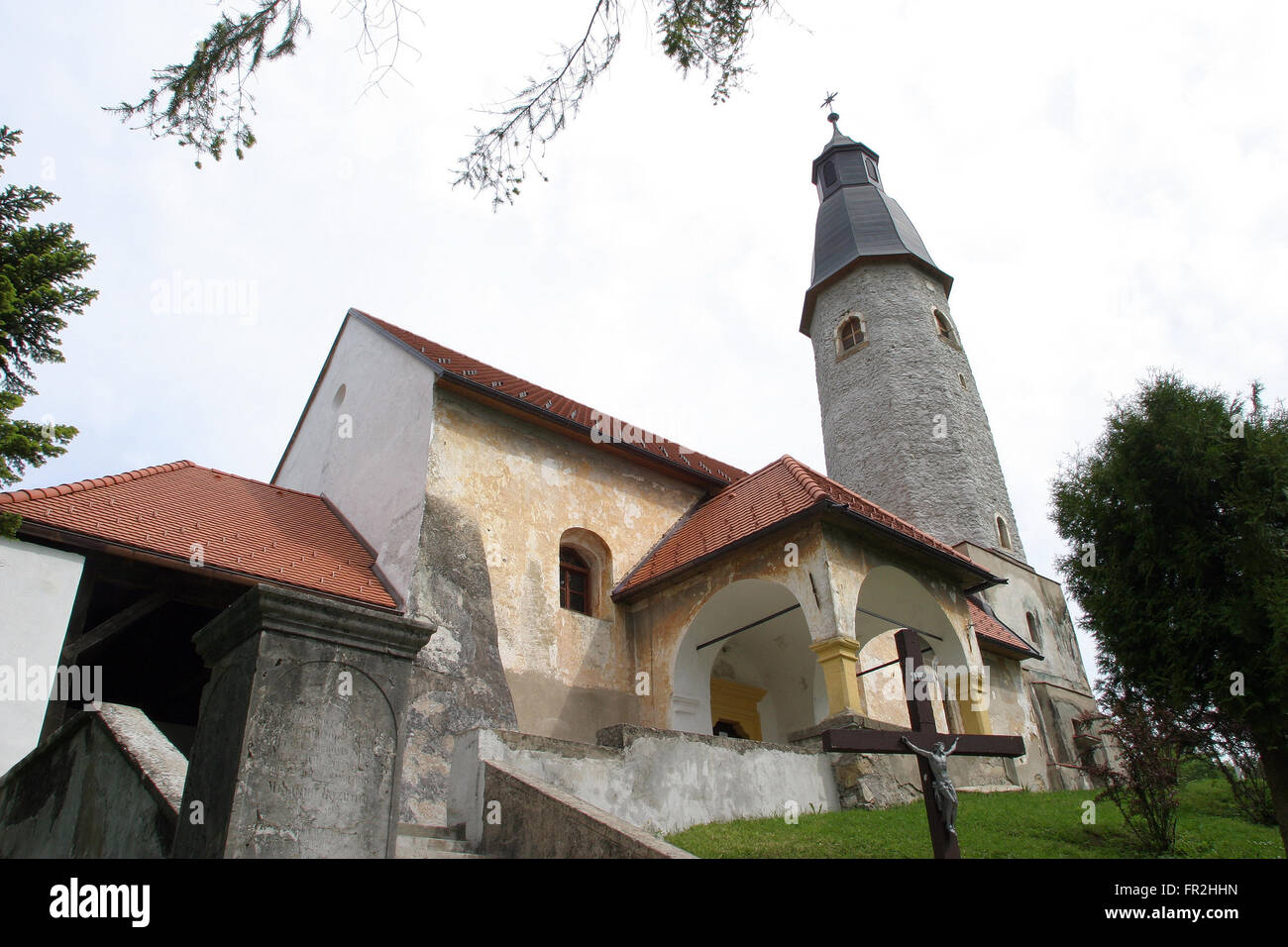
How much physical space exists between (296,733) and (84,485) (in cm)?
917

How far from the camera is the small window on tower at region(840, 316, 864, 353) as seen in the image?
2729cm

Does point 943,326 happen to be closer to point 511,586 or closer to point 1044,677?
point 1044,677

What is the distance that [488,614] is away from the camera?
12133 millimetres

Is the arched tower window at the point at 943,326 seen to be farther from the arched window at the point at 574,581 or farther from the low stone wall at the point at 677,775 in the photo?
the low stone wall at the point at 677,775

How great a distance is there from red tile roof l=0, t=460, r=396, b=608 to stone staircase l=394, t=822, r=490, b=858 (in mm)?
4882

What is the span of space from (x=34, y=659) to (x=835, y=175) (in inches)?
1209

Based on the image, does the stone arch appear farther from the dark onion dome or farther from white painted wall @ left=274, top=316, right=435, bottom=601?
the dark onion dome

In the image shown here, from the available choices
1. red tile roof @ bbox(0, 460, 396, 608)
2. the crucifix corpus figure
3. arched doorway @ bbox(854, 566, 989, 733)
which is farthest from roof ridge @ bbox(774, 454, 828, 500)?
red tile roof @ bbox(0, 460, 396, 608)

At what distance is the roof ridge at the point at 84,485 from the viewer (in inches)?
376

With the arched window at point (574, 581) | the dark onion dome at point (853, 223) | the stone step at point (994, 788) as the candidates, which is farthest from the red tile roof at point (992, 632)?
the dark onion dome at point (853, 223)

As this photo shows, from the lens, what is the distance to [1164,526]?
10.9 meters
